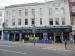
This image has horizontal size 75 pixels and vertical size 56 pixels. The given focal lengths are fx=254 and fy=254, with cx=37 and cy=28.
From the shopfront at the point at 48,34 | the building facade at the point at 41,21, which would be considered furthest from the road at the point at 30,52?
the shopfront at the point at 48,34

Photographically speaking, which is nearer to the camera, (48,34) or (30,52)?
(30,52)

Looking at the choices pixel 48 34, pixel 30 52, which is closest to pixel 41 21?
pixel 48 34

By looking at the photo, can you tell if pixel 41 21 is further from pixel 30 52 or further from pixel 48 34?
pixel 30 52

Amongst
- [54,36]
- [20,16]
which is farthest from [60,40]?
[20,16]

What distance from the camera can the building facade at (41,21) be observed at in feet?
218

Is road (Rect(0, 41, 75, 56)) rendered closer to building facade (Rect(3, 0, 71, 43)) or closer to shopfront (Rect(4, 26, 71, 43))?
building facade (Rect(3, 0, 71, 43))

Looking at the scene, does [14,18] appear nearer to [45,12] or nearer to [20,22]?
[20,22]

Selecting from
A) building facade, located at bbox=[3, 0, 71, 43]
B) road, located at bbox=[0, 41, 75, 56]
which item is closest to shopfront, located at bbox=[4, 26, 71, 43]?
building facade, located at bbox=[3, 0, 71, 43]

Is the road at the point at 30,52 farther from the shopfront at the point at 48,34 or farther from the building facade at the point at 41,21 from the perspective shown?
the shopfront at the point at 48,34

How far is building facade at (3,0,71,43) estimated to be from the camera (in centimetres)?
6638

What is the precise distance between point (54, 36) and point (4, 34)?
16.3 m

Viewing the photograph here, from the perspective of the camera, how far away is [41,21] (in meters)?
68.4

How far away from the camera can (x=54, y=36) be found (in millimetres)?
66812

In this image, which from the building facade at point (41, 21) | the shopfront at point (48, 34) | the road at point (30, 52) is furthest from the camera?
the building facade at point (41, 21)
